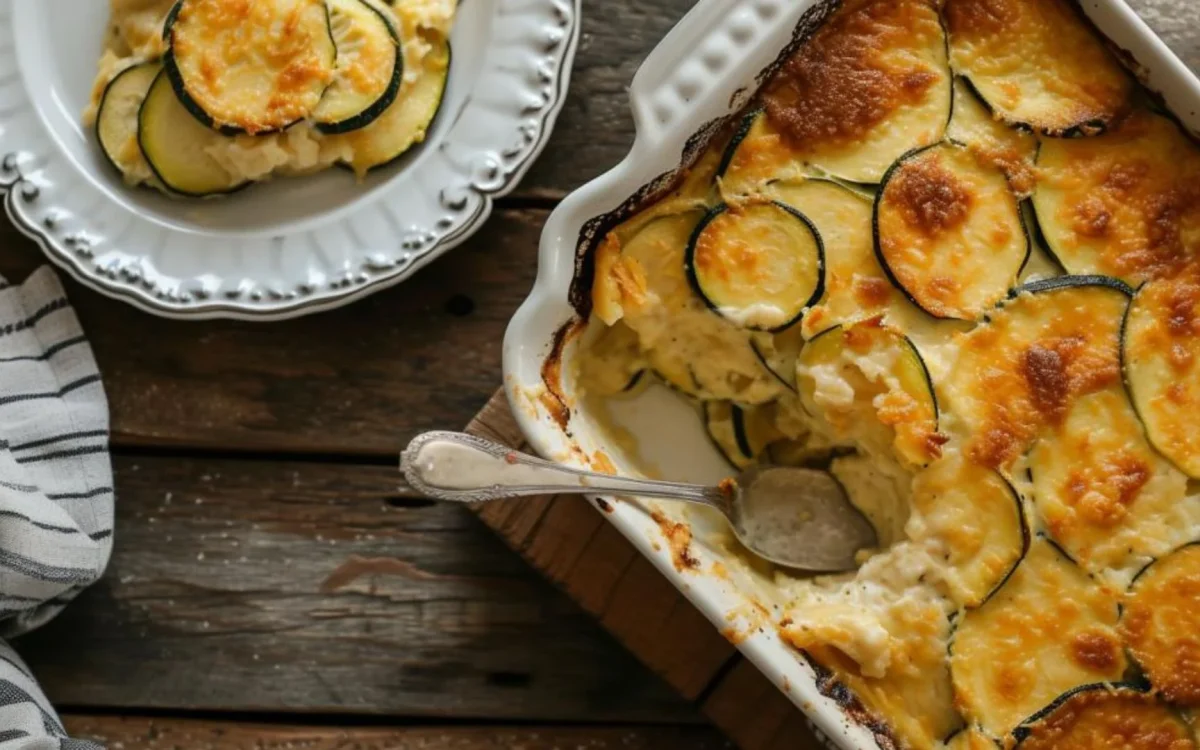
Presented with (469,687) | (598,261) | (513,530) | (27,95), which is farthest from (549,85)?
(469,687)

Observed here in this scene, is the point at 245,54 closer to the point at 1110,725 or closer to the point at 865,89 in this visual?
the point at 865,89

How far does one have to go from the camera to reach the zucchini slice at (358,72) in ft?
8.16

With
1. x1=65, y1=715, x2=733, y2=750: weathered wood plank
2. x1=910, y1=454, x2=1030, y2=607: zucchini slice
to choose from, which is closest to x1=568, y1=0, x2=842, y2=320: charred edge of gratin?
x1=910, y1=454, x2=1030, y2=607: zucchini slice

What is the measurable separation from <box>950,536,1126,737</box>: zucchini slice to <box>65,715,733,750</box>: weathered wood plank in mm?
707

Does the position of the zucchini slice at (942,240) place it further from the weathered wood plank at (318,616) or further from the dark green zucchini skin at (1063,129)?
the weathered wood plank at (318,616)

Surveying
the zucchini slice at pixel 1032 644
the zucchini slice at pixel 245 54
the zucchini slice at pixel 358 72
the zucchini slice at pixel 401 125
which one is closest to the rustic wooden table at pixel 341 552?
the zucchini slice at pixel 401 125

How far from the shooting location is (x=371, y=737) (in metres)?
2.60

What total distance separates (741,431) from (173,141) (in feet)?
4.46

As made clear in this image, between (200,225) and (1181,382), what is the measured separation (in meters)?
2.00

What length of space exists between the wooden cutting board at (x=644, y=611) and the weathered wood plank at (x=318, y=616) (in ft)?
0.34

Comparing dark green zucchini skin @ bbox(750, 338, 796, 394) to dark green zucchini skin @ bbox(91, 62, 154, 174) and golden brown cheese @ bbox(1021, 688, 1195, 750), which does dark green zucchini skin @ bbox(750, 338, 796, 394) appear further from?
dark green zucchini skin @ bbox(91, 62, 154, 174)

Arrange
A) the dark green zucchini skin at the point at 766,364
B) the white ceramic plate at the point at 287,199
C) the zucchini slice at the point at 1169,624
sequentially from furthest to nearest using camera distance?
the white ceramic plate at the point at 287,199
the dark green zucchini skin at the point at 766,364
the zucchini slice at the point at 1169,624

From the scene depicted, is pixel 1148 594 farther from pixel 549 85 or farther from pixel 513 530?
pixel 549 85

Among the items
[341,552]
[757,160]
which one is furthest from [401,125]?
[341,552]
